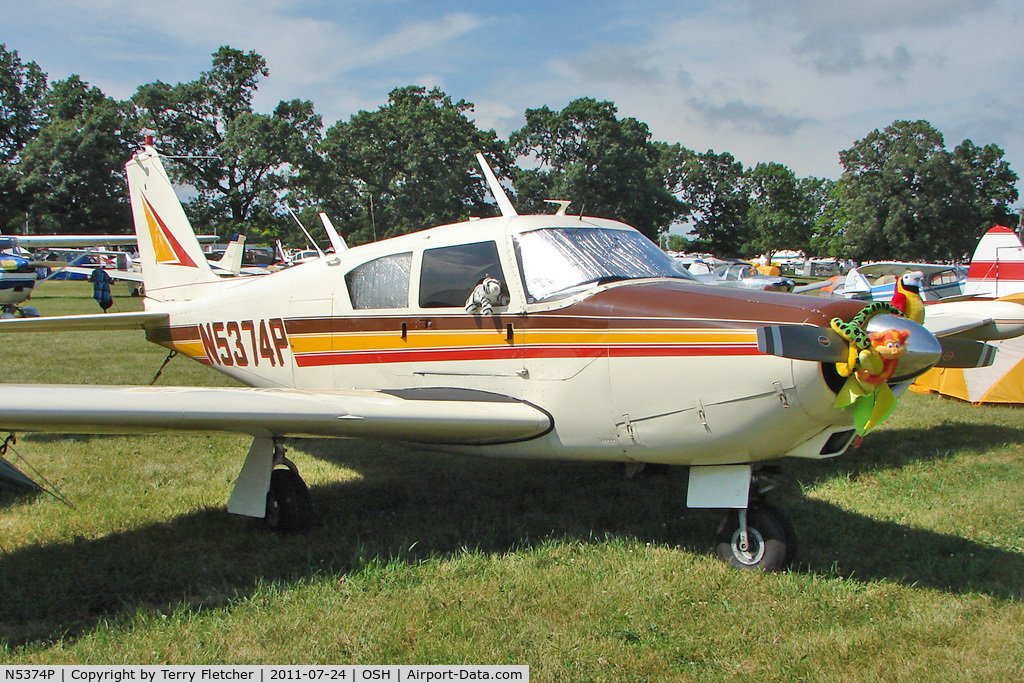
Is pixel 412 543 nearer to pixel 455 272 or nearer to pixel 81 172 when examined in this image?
pixel 455 272

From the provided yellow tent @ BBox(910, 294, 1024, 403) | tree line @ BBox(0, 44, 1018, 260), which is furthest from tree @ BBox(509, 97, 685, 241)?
Answer: yellow tent @ BBox(910, 294, 1024, 403)

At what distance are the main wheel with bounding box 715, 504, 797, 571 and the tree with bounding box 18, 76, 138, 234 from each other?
59939 millimetres

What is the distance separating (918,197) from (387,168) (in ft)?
→ 119

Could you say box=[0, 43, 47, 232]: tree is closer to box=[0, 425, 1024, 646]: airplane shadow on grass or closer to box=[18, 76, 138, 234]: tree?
box=[18, 76, 138, 234]: tree

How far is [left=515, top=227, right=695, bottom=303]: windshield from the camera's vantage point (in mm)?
4574

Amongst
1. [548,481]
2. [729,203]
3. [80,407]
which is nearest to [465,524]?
[548,481]

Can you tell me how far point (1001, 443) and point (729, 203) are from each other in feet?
232

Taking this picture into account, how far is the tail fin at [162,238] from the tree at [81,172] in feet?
175

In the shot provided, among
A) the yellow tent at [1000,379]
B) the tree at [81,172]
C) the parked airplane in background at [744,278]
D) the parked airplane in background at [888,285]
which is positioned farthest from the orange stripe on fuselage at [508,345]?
the tree at [81,172]

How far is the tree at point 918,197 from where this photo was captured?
167 ft

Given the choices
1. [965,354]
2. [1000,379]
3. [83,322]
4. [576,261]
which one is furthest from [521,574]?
[1000,379]

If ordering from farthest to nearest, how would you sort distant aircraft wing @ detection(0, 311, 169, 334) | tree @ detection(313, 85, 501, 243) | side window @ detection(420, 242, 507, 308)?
tree @ detection(313, 85, 501, 243), distant aircraft wing @ detection(0, 311, 169, 334), side window @ detection(420, 242, 507, 308)

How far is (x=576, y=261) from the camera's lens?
466cm

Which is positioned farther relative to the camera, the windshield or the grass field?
the windshield
